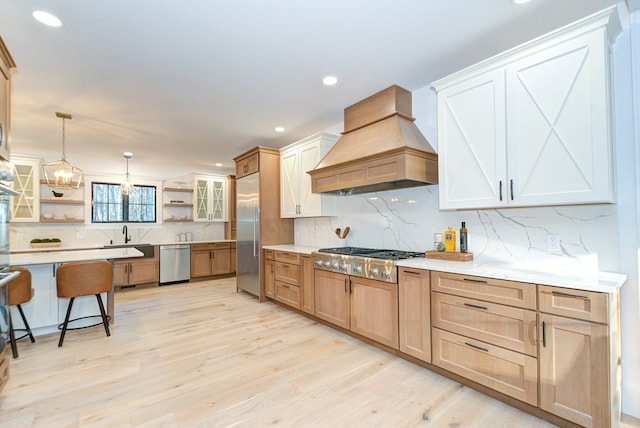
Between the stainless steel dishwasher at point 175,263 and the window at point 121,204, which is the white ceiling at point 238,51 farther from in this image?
the stainless steel dishwasher at point 175,263

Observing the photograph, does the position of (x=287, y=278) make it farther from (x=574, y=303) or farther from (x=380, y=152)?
(x=574, y=303)

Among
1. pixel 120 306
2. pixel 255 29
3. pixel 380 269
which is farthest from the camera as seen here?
pixel 120 306

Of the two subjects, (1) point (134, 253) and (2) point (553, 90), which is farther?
(1) point (134, 253)

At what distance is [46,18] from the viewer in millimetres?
2059

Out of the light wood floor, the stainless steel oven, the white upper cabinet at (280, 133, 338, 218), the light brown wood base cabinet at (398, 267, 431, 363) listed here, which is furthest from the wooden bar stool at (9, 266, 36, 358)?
the light brown wood base cabinet at (398, 267, 431, 363)

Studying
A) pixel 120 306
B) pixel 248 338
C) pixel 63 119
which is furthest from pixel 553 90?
pixel 120 306

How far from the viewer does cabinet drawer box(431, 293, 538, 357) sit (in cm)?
195

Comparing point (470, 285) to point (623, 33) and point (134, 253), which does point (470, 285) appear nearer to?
point (623, 33)

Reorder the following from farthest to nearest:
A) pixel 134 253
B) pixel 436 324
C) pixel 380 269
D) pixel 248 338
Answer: pixel 134 253
pixel 248 338
pixel 380 269
pixel 436 324

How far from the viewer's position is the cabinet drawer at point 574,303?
1.67 metres

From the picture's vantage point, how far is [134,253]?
12.8 ft

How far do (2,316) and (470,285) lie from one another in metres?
3.39

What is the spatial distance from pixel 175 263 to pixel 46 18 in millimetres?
5075

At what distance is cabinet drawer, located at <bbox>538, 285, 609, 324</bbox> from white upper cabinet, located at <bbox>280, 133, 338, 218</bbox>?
2718 mm
